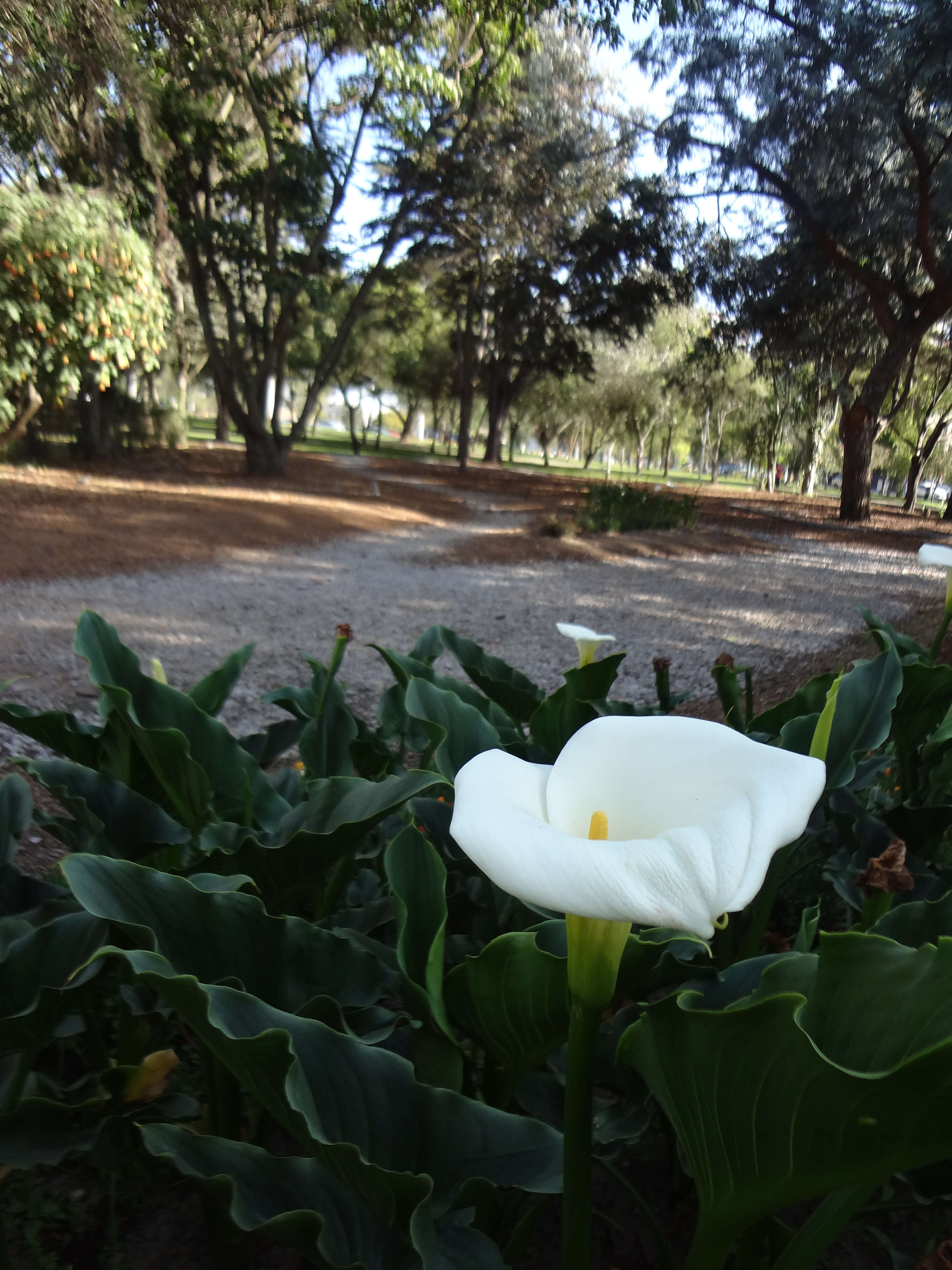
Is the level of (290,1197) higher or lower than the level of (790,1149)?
lower

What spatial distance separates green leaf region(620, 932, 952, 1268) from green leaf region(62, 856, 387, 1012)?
0.44m

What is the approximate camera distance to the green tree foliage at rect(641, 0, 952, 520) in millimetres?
10453

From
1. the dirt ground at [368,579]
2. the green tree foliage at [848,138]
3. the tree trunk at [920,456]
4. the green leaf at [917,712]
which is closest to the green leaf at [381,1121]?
the green leaf at [917,712]

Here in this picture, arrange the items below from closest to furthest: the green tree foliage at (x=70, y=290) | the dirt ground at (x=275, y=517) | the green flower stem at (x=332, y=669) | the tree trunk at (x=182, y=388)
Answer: the green flower stem at (x=332, y=669) → the dirt ground at (x=275, y=517) → the green tree foliage at (x=70, y=290) → the tree trunk at (x=182, y=388)

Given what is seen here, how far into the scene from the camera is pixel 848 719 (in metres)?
1.57

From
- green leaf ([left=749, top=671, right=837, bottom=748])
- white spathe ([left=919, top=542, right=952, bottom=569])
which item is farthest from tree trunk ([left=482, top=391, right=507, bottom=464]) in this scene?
green leaf ([left=749, top=671, right=837, bottom=748])

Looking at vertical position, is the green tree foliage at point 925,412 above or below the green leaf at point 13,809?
above

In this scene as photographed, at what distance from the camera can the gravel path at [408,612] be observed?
468 centimetres

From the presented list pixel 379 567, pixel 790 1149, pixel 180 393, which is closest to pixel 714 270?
pixel 379 567

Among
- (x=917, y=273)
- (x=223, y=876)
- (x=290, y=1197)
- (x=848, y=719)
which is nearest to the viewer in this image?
(x=290, y=1197)

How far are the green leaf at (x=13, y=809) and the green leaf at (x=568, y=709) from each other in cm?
100

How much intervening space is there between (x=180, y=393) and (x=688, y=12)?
13226 mm

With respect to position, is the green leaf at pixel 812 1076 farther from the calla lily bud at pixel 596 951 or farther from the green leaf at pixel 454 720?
the green leaf at pixel 454 720

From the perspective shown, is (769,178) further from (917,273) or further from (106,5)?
(106,5)
